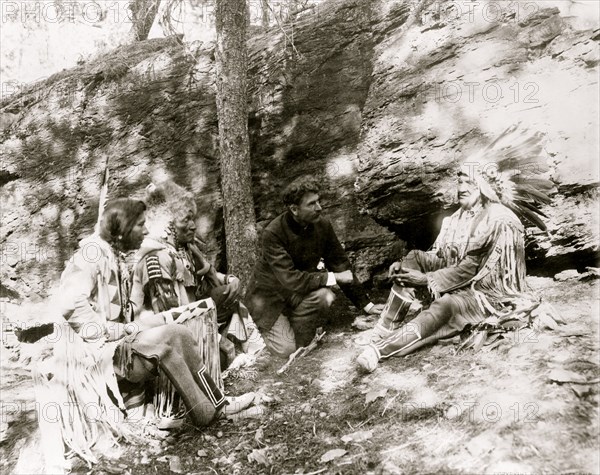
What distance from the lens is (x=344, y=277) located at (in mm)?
4781

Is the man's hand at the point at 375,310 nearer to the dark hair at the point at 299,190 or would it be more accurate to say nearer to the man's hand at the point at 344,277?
the man's hand at the point at 344,277

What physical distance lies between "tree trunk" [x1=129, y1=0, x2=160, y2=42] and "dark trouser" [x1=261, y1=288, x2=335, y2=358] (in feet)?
13.1

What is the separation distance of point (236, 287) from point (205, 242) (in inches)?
33.8

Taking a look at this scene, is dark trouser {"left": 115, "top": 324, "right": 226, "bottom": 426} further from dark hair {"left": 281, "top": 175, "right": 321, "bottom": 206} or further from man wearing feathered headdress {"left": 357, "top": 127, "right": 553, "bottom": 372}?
dark hair {"left": 281, "top": 175, "right": 321, "bottom": 206}

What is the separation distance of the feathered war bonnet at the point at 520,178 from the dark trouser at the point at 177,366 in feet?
7.74

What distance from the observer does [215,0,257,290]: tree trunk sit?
A: 524 centimetres

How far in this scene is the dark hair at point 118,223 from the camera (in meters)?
3.99

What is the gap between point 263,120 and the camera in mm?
5629

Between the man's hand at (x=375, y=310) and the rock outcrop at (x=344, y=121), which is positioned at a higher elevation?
the rock outcrop at (x=344, y=121)

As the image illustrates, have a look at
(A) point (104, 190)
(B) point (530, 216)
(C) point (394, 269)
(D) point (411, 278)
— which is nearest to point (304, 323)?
(C) point (394, 269)

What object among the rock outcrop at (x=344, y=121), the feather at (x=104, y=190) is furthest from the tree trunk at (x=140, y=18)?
the feather at (x=104, y=190)

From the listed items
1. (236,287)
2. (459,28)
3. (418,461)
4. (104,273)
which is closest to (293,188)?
(236,287)

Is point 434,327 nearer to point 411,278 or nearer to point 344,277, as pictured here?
point 411,278

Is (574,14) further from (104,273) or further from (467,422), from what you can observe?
(104,273)
